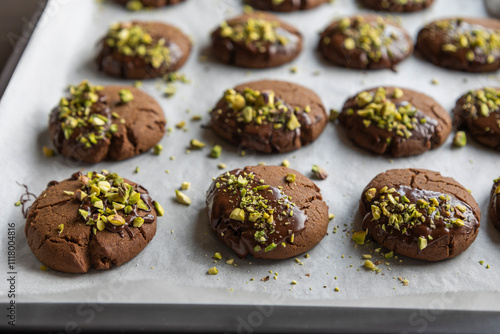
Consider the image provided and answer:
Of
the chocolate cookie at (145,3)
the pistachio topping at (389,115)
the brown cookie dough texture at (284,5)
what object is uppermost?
the chocolate cookie at (145,3)

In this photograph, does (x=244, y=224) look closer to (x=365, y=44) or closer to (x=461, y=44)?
(x=365, y=44)

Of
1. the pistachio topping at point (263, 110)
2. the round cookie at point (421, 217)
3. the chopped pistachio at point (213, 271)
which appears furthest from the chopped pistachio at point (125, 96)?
the round cookie at point (421, 217)

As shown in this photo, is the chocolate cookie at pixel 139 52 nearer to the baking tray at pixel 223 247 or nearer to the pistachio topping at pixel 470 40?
the baking tray at pixel 223 247

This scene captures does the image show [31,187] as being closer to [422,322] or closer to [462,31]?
[422,322]

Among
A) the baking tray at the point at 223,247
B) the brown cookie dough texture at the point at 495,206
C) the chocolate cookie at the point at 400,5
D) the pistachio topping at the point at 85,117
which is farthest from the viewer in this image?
the chocolate cookie at the point at 400,5

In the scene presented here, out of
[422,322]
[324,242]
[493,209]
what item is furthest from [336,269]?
[493,209]

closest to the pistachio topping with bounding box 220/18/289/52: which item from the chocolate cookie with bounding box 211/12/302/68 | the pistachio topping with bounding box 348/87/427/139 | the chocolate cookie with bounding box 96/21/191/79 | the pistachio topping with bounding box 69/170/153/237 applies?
the chocolate cookie with bounding box 211/12/302/68

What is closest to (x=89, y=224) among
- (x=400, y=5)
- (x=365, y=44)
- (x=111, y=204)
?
(x=111, y=204)

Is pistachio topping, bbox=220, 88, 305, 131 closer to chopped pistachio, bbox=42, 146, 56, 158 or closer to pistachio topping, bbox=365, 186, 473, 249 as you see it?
pistachio topping, bbox=365, 186, 473, 249
